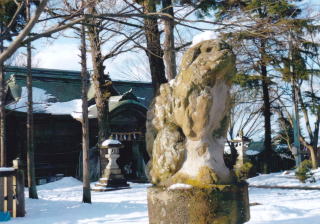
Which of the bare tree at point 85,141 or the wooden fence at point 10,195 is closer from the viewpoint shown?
the wooden fence at point 10,195

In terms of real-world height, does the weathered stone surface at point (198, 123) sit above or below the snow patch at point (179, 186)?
above

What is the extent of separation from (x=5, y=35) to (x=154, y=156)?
3.99 metres

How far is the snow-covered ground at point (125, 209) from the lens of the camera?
8.30 metres

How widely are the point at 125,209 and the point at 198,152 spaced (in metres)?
5.51

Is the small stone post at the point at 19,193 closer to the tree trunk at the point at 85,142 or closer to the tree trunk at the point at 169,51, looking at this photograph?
the tree trunk at the point at 85,142

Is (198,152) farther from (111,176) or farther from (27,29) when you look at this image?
(111,176)

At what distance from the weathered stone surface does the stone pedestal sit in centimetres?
16

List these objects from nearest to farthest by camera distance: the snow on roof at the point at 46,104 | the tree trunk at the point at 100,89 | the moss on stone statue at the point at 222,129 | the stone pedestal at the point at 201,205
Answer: the stone pedestal at the point at 201,205
the moss on stone statue at the point at 222,129
the tree trunk at the point at 100,89
the snow on roof at the point at 46,104

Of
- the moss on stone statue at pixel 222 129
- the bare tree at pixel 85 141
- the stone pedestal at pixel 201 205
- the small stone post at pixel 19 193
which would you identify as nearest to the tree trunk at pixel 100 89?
the bare tree at pixel 85 141

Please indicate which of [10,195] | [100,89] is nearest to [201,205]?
[10,195]

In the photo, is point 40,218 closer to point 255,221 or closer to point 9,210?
point 9,210

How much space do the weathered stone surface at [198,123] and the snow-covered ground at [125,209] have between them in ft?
8.46

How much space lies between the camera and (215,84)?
5.58 metres

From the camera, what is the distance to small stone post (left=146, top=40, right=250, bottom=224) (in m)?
5.29
